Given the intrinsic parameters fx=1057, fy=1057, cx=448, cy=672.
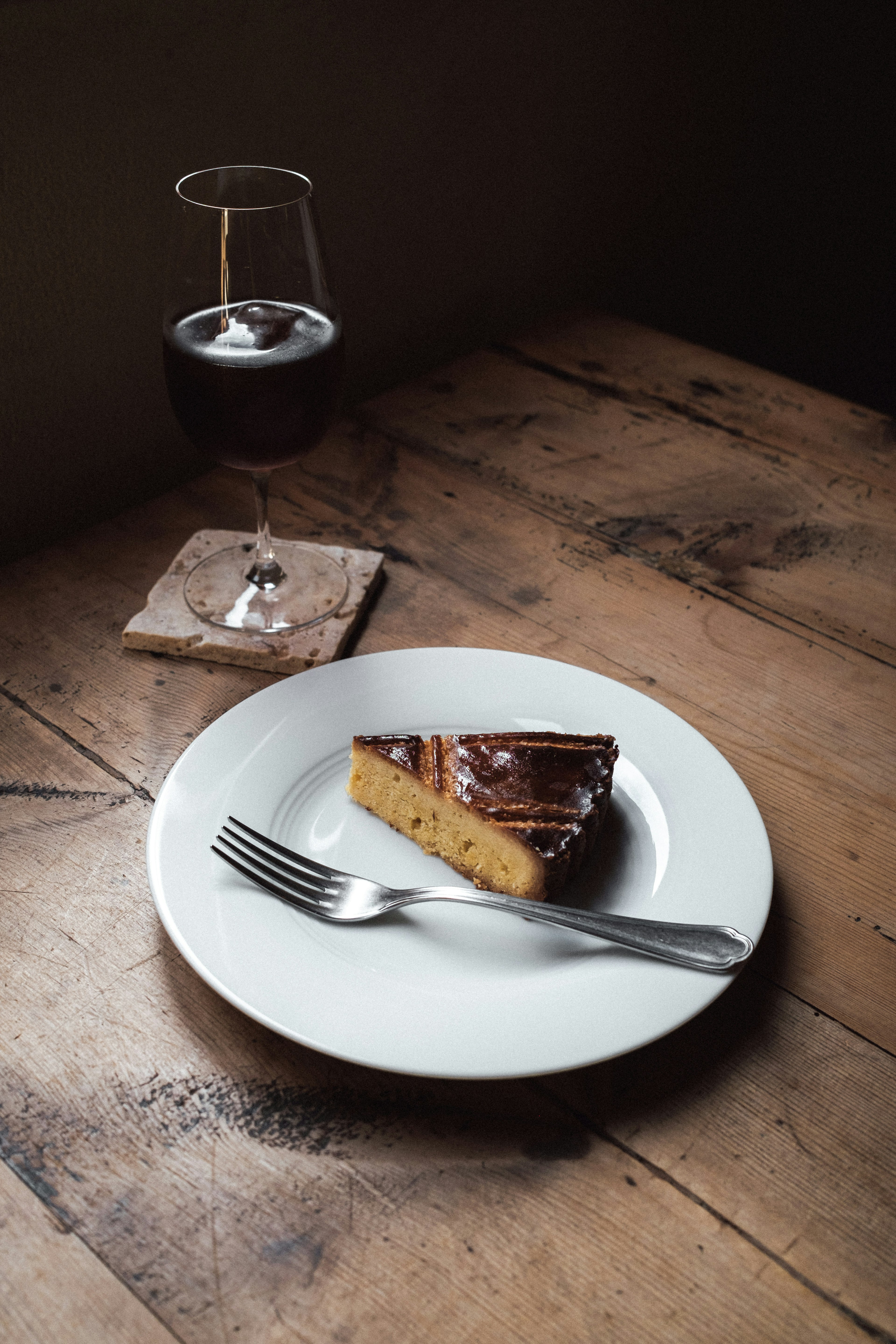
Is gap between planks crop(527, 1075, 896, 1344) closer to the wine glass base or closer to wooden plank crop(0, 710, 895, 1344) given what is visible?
wooden plank crop(0, 710, 895, 1344)

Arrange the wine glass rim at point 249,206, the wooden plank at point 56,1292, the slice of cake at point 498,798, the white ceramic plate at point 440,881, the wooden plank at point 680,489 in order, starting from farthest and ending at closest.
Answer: the wooden plank at point 680,489 < the wine glass rim at point 249,206 < the slice of cake at point 498,798 < the white ceramic plate at point 440,881 < the wooden plank at point 56,1292

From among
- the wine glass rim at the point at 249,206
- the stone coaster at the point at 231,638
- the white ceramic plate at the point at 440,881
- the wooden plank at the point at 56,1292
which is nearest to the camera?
the wooden plank at the point at 56,1292

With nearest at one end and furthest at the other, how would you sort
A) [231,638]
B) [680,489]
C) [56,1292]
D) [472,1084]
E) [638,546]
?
[56,1292] < [472,1084] < [231,638] < [638,546] < [680,489]

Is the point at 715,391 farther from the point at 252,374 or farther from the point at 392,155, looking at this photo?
the point at 252,374

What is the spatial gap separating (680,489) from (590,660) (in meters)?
0.39

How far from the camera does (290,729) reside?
0.91 m

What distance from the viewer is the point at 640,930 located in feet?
2.36

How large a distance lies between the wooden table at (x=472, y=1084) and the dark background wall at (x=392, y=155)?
0.62 feet

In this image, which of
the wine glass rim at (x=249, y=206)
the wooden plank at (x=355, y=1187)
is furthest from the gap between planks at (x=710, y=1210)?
the wine glass rim at (x=249, y=206)

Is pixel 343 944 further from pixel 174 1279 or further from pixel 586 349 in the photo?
pixel 586 349

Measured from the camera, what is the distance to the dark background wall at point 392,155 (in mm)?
1147

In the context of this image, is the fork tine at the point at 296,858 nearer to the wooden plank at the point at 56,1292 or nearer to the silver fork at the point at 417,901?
the silver fork at the point at 417,901

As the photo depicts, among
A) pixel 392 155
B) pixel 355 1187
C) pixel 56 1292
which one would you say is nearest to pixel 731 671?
pixel 355 1187

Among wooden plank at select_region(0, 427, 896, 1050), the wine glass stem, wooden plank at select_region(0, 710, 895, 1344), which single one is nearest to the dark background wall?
wooden plank at select_region(0, 427, 896, 1050)
